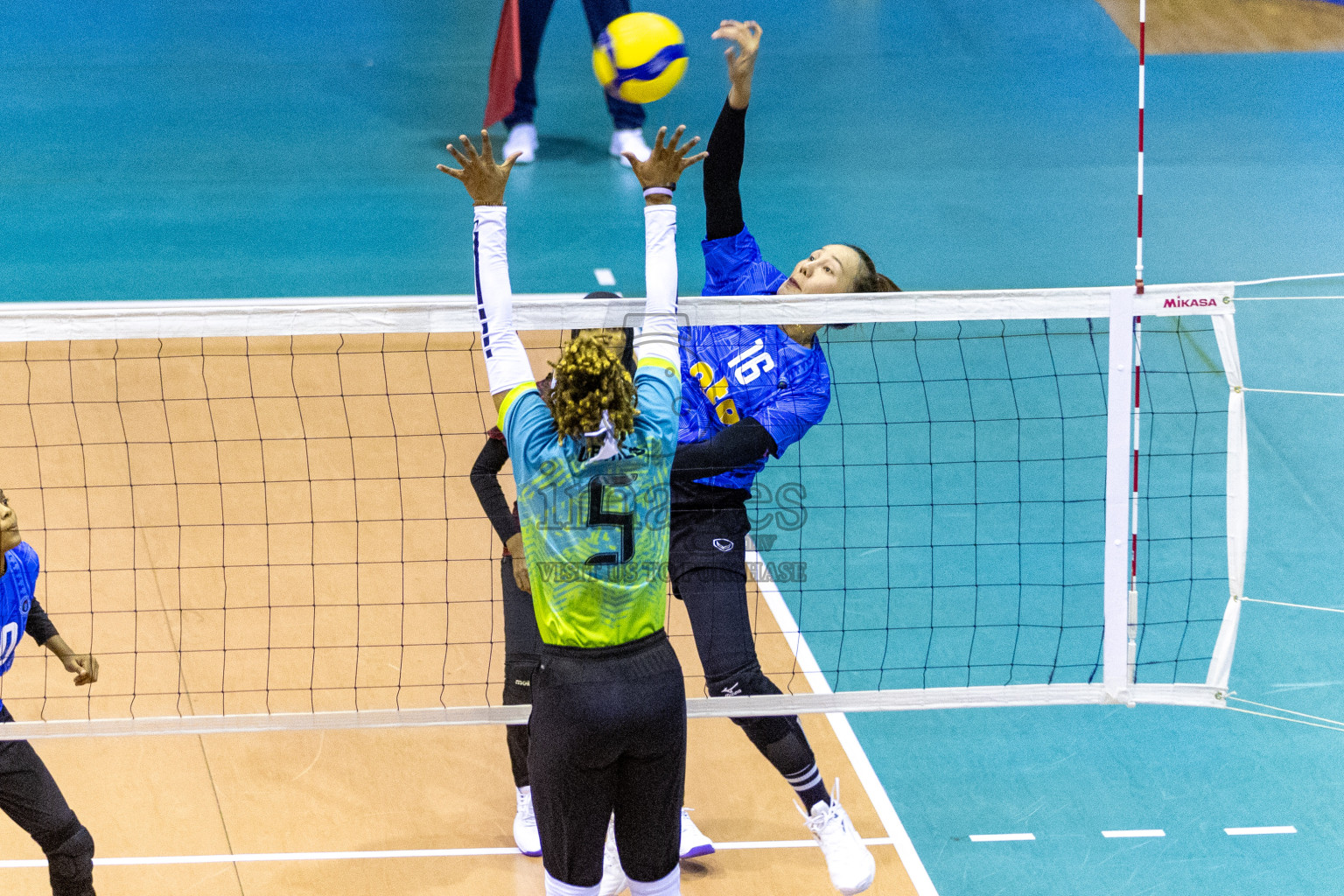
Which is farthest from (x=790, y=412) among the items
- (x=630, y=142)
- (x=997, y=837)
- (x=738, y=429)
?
(x=630, y=142)

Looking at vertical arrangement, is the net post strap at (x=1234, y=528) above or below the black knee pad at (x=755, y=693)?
above

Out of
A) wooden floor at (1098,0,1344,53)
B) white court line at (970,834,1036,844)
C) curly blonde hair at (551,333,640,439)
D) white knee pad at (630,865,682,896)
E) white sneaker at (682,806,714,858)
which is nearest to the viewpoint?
curly blonde hair at (551,333,640,439)

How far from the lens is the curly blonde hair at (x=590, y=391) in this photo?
126 inches

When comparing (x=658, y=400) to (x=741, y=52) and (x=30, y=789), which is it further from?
(x=30, y=789)

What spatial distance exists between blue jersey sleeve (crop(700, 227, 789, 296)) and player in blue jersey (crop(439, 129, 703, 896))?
113 cm

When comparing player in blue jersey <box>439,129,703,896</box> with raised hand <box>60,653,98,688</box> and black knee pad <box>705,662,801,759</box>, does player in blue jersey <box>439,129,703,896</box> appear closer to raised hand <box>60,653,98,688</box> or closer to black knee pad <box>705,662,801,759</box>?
black knee pad <box>705,662,801,759</box>

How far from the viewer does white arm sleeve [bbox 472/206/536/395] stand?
343cm

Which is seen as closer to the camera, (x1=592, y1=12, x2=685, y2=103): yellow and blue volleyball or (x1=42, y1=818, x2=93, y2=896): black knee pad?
(x1=42, y1=818, x2=93, y2=896): black knee pad

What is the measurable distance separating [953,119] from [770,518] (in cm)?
683

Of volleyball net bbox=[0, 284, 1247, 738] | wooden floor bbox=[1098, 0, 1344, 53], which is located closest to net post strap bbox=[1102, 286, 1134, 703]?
volleyball net bbox=[0, 284, 1247, 738]

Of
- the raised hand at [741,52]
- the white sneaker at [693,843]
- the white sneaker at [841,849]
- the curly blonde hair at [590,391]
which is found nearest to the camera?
the curly blonde hair at [590,391]

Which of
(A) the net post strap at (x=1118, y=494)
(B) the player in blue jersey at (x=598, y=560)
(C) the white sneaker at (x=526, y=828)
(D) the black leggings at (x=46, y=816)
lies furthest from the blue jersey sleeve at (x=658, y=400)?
(D) the black leggings at (x=46, y=816)

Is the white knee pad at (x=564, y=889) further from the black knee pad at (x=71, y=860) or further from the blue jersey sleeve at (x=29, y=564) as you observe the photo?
the blue jersey sleeve at (x=29, y=564)

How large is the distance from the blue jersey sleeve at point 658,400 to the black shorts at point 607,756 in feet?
1.83
